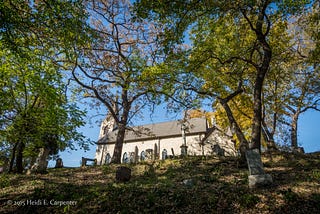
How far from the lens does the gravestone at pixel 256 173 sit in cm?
621

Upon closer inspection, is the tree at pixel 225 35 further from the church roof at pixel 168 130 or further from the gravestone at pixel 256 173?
the church roof at pixel 168 130

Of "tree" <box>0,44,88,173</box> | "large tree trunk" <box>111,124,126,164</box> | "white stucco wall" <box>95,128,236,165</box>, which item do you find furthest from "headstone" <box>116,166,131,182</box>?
"white stucco wall" <box>95,128,236,165</box>

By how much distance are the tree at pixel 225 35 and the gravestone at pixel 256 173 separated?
0.85m

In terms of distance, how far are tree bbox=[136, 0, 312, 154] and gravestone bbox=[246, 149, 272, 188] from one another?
853 millimetres

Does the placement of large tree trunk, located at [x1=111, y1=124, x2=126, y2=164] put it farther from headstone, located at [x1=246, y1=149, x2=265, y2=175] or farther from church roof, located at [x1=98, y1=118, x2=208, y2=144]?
church roof, located at [x1=98, y1=118, x2=208, y2=144]

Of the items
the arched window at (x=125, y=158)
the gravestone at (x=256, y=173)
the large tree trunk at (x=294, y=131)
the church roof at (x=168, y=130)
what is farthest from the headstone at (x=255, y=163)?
the arched window at (x=125, y=158)

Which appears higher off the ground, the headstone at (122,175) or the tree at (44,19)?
the tree at (44,19)

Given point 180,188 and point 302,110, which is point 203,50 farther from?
point 302,110

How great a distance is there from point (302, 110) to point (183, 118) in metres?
11.9

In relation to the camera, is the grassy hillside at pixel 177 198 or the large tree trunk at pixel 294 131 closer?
the grassy hillside at pixel 177 198

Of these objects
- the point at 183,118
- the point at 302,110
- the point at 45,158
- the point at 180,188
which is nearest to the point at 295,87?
A: the point at 302,110

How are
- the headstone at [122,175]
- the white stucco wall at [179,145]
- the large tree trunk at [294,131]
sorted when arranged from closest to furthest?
the headstone at [122,175]
the large tree trunk at [294,131]
the white stucco wall at [179,145]

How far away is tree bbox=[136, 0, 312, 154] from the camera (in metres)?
7.20

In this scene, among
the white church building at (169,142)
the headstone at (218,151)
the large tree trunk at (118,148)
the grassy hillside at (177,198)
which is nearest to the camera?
the grassy hillside at (177,198)
